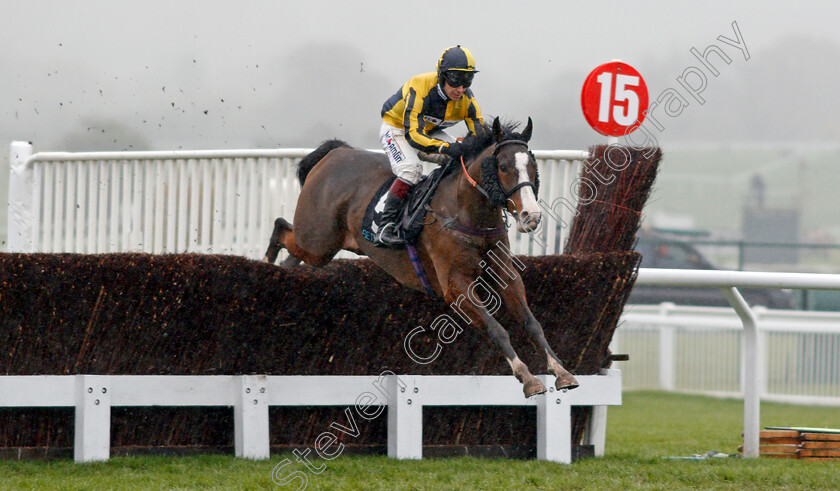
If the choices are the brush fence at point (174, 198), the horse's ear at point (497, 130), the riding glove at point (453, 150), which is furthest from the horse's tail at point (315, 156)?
the horse's ear at point (497, 130)

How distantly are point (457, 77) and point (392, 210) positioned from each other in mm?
806

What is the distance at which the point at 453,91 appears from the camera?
17.6ft

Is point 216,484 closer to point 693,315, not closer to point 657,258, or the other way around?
point 693,315

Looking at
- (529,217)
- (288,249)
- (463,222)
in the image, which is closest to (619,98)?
(463,222)

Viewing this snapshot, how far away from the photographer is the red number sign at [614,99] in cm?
596

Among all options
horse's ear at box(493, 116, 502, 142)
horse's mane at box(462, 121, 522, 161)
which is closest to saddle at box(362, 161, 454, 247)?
horse's mane at box(462, 121, 522, 161)

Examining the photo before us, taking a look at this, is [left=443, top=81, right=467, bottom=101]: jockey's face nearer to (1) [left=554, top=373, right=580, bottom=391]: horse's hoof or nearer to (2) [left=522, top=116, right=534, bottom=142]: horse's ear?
(2) [left=522, top=116, right=534, bottom=142]: horse's ear

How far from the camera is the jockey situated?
17.4 feet

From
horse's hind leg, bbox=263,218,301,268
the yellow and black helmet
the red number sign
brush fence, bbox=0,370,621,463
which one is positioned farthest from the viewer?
horse's hind leg, bbox=263,218,301,268

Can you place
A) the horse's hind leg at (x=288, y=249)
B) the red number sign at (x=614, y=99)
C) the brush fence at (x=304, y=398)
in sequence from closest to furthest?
the brush fence at (x=304, y=398), the red number sign at (x=614, y=99), the horse's hind leg at (x=288, y=249)

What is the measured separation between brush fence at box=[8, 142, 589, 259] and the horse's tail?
18cm

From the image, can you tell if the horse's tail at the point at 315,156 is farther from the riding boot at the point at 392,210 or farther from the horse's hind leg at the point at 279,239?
the riding boot at the point at 392,210

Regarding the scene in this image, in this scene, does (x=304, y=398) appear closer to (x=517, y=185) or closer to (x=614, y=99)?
(x=517, y=185)

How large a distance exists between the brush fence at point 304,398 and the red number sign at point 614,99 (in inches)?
56.7
